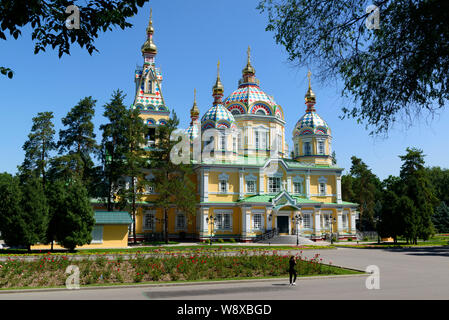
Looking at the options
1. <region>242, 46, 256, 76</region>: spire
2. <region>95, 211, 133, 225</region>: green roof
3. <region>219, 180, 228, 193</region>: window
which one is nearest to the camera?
<region>95, 211, 133, 225</region>: green roof

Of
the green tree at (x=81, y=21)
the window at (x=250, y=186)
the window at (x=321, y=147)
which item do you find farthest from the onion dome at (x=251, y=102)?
the green tree at (x=81, y=21)

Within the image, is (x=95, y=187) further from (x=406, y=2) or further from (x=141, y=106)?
(x=406, y=2)

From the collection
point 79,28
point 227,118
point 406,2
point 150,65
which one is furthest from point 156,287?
point 150,65

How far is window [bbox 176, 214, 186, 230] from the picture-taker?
4162 centimetres

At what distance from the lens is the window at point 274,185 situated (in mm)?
42438

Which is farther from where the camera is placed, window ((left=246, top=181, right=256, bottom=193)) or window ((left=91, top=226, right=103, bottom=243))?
window ((left=246, top=181, right=256, bottom=193))

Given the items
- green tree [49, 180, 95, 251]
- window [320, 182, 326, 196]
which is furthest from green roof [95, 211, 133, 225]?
window [320, 182, 326, 196]

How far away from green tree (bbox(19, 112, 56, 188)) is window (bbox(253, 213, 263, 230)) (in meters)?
21.6

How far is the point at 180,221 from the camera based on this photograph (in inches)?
1649

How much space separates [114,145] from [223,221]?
13.8 meters

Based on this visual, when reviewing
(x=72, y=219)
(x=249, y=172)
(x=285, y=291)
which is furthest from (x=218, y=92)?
(x=285, y=291)

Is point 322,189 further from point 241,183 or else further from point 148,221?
point 148,221

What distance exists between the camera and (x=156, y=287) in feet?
42.7

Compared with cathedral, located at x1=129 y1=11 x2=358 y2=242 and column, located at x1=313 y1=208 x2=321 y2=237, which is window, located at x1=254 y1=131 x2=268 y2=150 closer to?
cathedral, located at x1=129 y1=11 x2=358 y2=242
